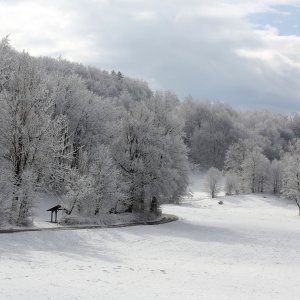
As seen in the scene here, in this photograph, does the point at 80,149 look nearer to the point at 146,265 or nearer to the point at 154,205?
the point at 154,205

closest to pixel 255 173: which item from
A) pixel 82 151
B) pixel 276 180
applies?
pixel 276 180

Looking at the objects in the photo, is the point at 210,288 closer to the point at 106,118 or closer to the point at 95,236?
the point at 95,236

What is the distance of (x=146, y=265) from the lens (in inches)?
914

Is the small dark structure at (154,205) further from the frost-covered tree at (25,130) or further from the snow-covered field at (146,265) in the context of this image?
the frost-covered tree at (25,130)

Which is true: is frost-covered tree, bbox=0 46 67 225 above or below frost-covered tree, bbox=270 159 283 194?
above

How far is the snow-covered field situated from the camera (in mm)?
16000

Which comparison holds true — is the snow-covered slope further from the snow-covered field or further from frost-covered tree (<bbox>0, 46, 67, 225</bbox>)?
frost-covered tree (<bbox>0, 46, 67, 225</bbox>)

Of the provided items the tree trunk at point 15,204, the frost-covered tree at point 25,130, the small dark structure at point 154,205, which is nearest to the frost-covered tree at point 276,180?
the small dark structure at point 154,205

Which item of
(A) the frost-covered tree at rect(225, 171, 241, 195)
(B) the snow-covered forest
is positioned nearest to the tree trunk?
(B) the snow-covered forest

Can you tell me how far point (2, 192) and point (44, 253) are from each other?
28.9 feet

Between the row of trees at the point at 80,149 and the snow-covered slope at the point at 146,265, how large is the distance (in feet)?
16.0

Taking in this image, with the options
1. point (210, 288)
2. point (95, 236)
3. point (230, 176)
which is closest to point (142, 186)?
point (95, 236)

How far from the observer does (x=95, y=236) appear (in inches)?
1278

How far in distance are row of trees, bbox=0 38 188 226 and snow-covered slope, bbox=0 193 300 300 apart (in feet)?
16.0
